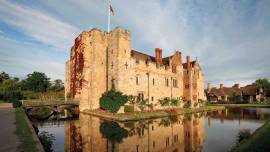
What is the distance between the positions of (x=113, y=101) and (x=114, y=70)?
19.6 feet

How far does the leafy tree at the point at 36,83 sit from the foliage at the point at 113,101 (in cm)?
6588

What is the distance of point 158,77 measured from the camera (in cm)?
3956

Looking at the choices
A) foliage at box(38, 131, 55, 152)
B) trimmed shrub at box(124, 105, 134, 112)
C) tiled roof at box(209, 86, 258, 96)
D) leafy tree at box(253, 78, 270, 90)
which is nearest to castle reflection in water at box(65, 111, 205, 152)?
foliage at box(38, 131, 55, 152)

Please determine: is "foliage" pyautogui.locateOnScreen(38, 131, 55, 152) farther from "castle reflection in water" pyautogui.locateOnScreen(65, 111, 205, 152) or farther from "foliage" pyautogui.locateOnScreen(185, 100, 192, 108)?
"foliage" pyautogui.locateOnScreen(185, 100, 192, 108)

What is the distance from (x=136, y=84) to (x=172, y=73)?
12507 mm

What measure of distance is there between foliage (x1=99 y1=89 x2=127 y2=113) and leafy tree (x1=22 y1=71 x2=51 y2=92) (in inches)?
2594

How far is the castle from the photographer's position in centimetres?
3269

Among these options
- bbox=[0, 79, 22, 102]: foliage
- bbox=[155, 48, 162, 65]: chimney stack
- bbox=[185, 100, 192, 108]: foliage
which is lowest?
bbox=[185, 100, 192, 108]: foliage

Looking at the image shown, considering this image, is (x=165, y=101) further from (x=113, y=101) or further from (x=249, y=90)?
(x=249, y=90)

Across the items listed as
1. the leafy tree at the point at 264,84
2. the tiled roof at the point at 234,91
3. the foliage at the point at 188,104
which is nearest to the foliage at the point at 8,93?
the foliage at the point at 188,104

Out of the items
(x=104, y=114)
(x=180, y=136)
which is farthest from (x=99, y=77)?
(x=180, y=136)

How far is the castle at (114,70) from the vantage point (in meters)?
32.7

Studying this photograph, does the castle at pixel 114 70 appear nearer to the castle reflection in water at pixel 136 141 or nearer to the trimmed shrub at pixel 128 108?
the trimmed shrub at pixel 128 108

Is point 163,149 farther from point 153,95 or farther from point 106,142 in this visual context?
point 153,95
